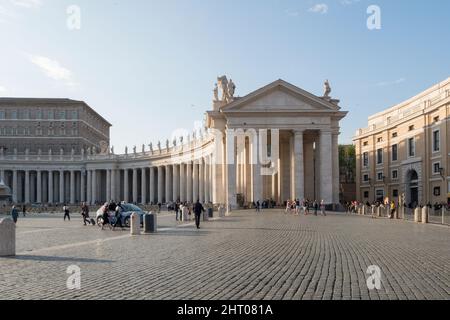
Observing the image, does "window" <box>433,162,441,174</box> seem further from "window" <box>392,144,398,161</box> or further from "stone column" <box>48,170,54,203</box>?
"stone column" <box>48,170,54,203</box>

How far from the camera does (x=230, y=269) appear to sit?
12.6 meters

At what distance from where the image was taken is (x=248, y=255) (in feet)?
51.0

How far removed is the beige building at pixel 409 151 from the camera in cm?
5378

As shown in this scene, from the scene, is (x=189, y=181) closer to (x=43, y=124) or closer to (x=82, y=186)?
(x=82, y=186)

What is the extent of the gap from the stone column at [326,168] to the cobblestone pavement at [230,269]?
39.2 m

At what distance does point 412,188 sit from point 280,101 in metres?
20.7

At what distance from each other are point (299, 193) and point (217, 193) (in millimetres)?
10321

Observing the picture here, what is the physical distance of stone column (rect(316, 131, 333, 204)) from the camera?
59.4 m

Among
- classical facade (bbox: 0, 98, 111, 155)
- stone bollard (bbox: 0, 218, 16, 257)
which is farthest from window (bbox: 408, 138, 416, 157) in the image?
classical facade (bbox: 0, 98, 111, 155)

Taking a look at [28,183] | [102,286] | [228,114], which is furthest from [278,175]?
[28,183]

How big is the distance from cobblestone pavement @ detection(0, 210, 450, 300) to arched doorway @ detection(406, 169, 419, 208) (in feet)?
147

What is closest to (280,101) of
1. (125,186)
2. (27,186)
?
(125,186)

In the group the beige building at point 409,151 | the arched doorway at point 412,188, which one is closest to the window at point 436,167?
the beige building at point 409,151
